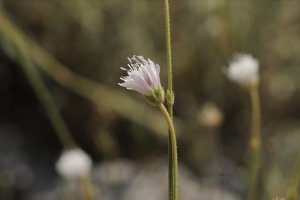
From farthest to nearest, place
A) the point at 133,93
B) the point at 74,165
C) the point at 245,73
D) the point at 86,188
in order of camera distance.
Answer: the point at 133,93 → the point at 74,165 → the point at 86,188 → the point at 245,73

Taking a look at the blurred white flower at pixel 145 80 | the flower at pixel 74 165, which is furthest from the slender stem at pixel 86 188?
the blurred white flower at pixel 145 80

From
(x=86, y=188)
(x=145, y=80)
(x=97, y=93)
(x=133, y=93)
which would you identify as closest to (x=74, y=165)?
(x=86, y=188)

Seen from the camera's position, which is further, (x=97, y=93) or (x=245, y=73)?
(x=97, y=93)

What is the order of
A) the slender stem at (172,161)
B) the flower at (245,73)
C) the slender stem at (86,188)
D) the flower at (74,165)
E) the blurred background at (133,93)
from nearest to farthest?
1. the slender stem at (172,161)
2. the flower at (245,73)
3. the slender stem at (86,188)
4. the flower at (74,165)
5. the blurred background at (133,93)

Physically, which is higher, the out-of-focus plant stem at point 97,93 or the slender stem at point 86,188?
the out-of-focus plant stem at point 97,93

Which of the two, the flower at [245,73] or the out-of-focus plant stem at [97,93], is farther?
the out-of-focus plant stem at [97,93]

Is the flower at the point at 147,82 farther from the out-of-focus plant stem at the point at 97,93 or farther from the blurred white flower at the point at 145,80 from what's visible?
the out-of-focus plant stem at the point at 97,93

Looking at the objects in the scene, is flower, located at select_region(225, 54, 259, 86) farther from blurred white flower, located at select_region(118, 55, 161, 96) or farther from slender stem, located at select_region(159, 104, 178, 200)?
slender stem, located at select_region(159, 104, 178, 200)

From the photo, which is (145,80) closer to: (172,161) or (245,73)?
(172,161)

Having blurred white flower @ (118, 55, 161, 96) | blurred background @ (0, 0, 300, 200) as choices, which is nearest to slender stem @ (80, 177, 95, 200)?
blurred background @ (0, 0, 300, 200)
